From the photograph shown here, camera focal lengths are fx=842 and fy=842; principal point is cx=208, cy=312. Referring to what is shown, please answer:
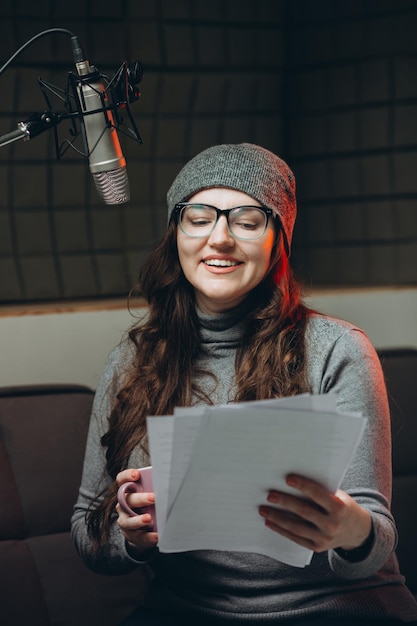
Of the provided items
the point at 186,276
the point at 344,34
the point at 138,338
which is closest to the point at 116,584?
the point at 138,338

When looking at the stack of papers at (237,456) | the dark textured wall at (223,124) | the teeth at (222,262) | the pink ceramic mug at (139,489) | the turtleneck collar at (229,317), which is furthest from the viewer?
the dark textured wall at (223,124)

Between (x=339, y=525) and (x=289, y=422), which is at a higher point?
(x=289, y=422)

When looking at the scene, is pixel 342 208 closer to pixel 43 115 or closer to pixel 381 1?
pixel 381 1

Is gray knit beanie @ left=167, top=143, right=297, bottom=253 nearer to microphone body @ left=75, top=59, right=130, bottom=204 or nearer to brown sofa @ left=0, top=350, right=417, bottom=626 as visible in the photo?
microphone body @ left=75, top=59, right=130, bottom=204

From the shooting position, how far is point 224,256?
1.75 metres

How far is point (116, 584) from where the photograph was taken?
7.14 ft

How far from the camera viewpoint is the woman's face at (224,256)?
→ 175cm

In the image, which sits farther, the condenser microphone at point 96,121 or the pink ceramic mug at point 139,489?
the pink ceramic mug at point 139,489

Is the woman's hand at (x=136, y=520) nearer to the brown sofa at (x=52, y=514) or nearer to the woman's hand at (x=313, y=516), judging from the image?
the woman's hand at (x=313, y=516)

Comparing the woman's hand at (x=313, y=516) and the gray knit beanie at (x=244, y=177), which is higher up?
the gray knit beanie at (x=244, y=177)

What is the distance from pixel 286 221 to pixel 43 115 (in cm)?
62

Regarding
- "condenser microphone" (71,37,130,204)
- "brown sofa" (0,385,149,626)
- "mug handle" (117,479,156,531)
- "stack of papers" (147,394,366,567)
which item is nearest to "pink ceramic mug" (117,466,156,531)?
"mug handle" (117,479,156,531)

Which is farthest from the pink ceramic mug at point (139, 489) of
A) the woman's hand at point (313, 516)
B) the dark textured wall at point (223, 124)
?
the dark textured wall at point (223, 124)

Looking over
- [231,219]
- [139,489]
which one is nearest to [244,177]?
[231,219]
